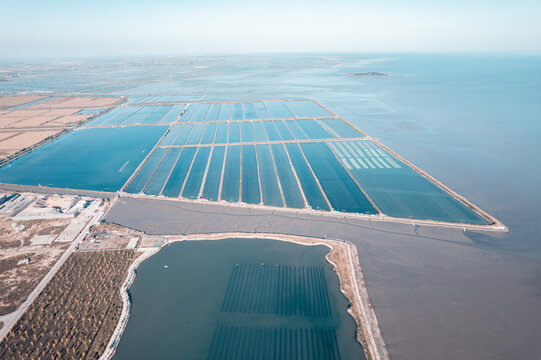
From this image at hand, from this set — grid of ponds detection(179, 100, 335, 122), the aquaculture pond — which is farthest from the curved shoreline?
grid of ponds detection(179, 100, 335, 122)

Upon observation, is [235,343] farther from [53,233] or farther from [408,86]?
[408,86]

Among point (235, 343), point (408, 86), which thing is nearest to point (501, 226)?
point (235, 343)

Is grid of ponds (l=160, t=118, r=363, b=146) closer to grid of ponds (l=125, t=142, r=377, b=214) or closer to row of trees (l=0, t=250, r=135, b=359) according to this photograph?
grid of ponds (l=125, t=142, r=377, b=214)

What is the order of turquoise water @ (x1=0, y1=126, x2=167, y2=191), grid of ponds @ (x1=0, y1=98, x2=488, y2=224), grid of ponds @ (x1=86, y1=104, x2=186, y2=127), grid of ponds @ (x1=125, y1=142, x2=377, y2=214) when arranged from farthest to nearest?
1. grid of ponds @ (x1=86, y1=104, x2=186, y2=127)
2. turquoise water @ (x1=0, y1=126, x2=167, y2=191)
3. grid of ponds @ (x1=125, y1=142, x2=377, y2=214)
4. grid of ponds @ (x1=0, y1=98, x2=488, y2=224)

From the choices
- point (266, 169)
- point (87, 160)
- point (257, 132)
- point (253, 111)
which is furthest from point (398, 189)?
point (87, 160)

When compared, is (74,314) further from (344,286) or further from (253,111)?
(253,111)
